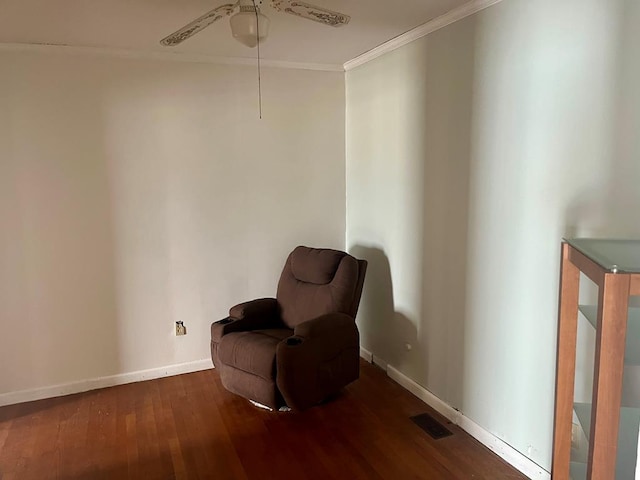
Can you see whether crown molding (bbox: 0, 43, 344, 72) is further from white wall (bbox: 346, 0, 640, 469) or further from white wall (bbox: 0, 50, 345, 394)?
white wall (bbox: 346, 0, 640, 469)

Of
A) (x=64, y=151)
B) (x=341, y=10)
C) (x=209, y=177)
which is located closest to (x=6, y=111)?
(x=64, y=151)

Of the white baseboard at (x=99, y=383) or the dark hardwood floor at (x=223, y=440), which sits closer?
the dark hardwood floor at (x=223, y=440)

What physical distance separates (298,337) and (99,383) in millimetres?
1578

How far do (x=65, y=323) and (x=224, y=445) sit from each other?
1.47 meters

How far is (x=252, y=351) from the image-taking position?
294 centimetres

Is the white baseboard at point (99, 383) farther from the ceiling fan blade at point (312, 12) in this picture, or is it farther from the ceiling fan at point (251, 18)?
the ceiling fan blade at point (312, 12)

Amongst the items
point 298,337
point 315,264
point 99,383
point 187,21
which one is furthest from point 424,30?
point 99,383

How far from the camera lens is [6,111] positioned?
10.2ft

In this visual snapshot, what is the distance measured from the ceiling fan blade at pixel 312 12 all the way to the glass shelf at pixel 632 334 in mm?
1480

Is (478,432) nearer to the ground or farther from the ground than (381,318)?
nearer to the ground

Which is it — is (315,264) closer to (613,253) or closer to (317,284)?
(317,284)

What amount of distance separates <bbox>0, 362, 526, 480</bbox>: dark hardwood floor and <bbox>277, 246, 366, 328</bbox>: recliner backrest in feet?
1.92

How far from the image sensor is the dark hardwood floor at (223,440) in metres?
2.49

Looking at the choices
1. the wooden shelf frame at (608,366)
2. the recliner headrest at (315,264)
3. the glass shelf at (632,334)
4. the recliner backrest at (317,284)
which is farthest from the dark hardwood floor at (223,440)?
the wooden shelf frame at (608,366)
